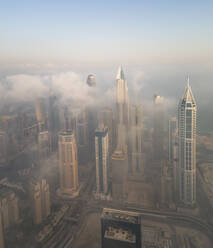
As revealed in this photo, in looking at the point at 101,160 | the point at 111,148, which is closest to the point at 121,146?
the point at 111,148

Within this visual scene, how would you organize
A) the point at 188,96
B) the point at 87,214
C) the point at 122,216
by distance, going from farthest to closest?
the point at 87,214 < the point at 188,96 < the point at 122,216

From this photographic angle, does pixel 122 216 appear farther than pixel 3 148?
No

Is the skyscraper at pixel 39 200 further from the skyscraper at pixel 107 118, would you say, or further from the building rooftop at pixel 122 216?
the skyscraper at pixel 107 118

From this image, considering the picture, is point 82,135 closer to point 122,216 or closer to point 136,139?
point 136,139

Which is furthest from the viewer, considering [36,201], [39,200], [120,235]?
[39,200]

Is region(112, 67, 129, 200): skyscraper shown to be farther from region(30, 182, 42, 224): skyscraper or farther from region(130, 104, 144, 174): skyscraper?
region(30, 182, 42, 224): skyscraper

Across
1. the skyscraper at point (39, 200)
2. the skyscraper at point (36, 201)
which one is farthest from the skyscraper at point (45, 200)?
the skyscraper at point (36, 201)
